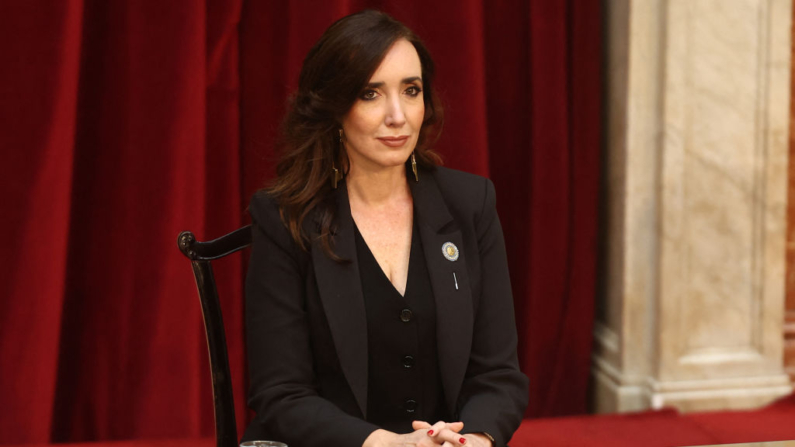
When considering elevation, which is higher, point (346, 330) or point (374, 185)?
point (374, 185)

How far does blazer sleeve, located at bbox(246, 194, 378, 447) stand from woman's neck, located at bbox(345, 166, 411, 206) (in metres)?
0.17

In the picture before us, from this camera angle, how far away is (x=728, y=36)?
2.55 m

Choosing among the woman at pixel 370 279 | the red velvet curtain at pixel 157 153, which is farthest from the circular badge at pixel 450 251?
the red velvet curtain at pixel 157 153

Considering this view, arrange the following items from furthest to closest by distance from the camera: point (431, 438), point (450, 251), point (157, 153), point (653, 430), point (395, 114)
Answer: point (653, 430) → point (157, 153) → point (450, 251) → point (395, 114) → point (431, 438)

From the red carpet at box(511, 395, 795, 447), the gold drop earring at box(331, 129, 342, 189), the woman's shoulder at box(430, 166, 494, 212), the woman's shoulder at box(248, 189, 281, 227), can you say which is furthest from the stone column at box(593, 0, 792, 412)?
the woman's shoulder at box(248, 189, 281, 227)

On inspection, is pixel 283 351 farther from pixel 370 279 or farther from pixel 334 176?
pixel 334 176

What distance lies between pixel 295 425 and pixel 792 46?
2027 mm

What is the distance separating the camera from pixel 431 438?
1.47 meters

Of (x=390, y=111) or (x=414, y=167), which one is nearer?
(x=390, y=111)

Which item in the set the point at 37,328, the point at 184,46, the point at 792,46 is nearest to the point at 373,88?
the point at 184,46

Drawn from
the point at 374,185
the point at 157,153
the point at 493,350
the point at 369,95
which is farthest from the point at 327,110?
the point at 157,153

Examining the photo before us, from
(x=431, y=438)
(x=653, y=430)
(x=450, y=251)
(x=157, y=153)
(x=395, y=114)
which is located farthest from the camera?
(x=653, y=430)

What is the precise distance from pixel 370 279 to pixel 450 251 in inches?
6.5

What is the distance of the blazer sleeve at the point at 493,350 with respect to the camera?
1.62 meters
